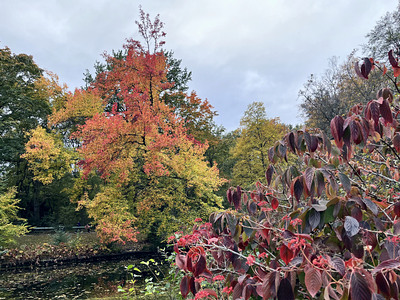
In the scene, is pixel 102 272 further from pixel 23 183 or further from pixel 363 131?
pixel 23 183

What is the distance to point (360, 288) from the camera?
0.72 metres

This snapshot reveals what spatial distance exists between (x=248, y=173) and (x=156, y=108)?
315 inches

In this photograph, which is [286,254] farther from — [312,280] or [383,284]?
[383,284]

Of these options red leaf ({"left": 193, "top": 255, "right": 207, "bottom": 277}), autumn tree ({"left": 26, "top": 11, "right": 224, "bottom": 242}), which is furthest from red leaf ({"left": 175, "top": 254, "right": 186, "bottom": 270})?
autumn tree ({"left": 26, "top": 11, "right": 224, "bottom": 242})

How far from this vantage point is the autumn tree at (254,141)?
16.7m

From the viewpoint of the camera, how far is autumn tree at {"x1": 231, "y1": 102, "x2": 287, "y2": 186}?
656 inches

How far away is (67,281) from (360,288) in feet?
34.1

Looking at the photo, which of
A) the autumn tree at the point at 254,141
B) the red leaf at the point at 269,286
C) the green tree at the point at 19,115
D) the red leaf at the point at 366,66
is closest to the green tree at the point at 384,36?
the autumn tree at the point at 254,141

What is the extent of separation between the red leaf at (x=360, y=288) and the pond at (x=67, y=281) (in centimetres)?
773

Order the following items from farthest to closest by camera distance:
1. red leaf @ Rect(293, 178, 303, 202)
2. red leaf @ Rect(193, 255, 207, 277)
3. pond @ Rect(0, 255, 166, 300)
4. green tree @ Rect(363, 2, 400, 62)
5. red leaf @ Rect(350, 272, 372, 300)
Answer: green tree @ Rect(363, 2, 400, 62) → pond @ Rect(0, 255, 166, 300) → red leaf @ Rect(293, 178, 303, 202) → red leaf @ Rect(193, 255, 207, 277) → red leaf @ Rect(350, 272, 372, 300)

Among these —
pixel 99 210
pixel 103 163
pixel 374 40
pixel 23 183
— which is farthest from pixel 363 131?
pixel 23 183

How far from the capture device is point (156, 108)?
1169 cm

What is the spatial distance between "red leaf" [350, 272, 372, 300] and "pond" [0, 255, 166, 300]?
25.4 feet

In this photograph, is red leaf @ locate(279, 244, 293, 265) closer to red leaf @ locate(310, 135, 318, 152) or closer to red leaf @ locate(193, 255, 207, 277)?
red leaf @ locate(193, 255, 207, 277)
